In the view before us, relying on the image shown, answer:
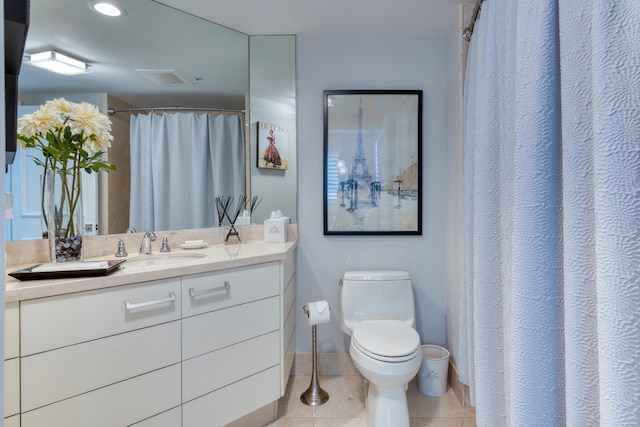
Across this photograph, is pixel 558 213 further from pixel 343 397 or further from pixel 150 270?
pixel 343 397

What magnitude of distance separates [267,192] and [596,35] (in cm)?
176

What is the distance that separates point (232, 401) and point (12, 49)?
1475 millimetres

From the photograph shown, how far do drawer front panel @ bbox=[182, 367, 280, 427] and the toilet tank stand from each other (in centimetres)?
55

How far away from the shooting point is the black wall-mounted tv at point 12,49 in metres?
0.61

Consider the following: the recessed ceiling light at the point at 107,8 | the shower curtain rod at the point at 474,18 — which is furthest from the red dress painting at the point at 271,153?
the shower curtain rod at the point at 474,18

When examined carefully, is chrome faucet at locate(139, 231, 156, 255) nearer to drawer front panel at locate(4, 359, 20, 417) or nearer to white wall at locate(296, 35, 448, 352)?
drawer front panel at locate(4, 359, 20, 417)

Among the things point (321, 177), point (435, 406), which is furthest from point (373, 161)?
point (435, 406)

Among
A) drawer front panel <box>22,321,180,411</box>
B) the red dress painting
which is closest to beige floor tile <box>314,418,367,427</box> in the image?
drawer front panel <box>22,321,180,411</box>

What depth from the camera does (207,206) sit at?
6.46ft

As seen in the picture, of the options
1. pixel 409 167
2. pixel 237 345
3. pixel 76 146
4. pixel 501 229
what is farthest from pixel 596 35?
pixel 76 146

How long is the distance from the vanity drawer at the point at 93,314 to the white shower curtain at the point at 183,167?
0.68 meters

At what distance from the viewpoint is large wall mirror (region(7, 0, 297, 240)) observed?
150 centimetres

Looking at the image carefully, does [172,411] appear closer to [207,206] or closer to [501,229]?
[207,206]

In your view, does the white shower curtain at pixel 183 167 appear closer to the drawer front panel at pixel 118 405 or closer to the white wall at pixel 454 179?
the drawer front panel at pixel 118 405
